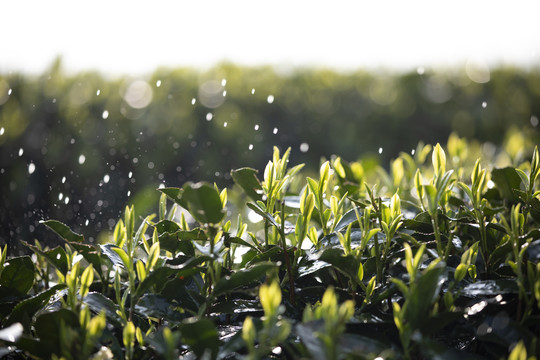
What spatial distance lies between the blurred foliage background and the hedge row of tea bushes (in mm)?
2777

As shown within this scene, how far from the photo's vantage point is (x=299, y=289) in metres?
1.07

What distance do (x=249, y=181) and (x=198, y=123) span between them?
4.16m

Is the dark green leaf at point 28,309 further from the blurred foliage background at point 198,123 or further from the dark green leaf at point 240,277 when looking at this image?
the blurred foliage background at point 198,123

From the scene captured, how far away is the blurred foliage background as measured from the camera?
4520 millimetres

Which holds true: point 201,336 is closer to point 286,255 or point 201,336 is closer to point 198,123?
point 286,255

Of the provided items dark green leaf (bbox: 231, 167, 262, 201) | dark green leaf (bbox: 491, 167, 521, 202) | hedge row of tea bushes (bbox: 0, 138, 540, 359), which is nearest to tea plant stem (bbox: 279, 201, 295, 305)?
hedge row of tea bushes (bbox: 0, 138, 540, 359)

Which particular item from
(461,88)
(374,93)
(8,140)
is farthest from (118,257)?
(461,88)

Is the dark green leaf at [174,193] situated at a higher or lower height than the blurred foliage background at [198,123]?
higher

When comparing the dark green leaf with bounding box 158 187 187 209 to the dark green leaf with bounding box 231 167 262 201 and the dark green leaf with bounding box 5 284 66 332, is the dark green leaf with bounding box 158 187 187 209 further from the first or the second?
the dark green leaf with bounding box 5 284 66 332

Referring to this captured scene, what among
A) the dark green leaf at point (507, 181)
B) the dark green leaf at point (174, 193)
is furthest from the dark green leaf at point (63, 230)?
the dark green leaf at point (507, 181)

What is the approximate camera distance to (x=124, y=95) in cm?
507

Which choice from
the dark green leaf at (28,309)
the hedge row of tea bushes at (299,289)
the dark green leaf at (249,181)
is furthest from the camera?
the dark green leaf at (249,181)

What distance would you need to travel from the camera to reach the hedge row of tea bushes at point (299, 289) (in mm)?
810

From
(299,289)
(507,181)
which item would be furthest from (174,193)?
(507,181)
